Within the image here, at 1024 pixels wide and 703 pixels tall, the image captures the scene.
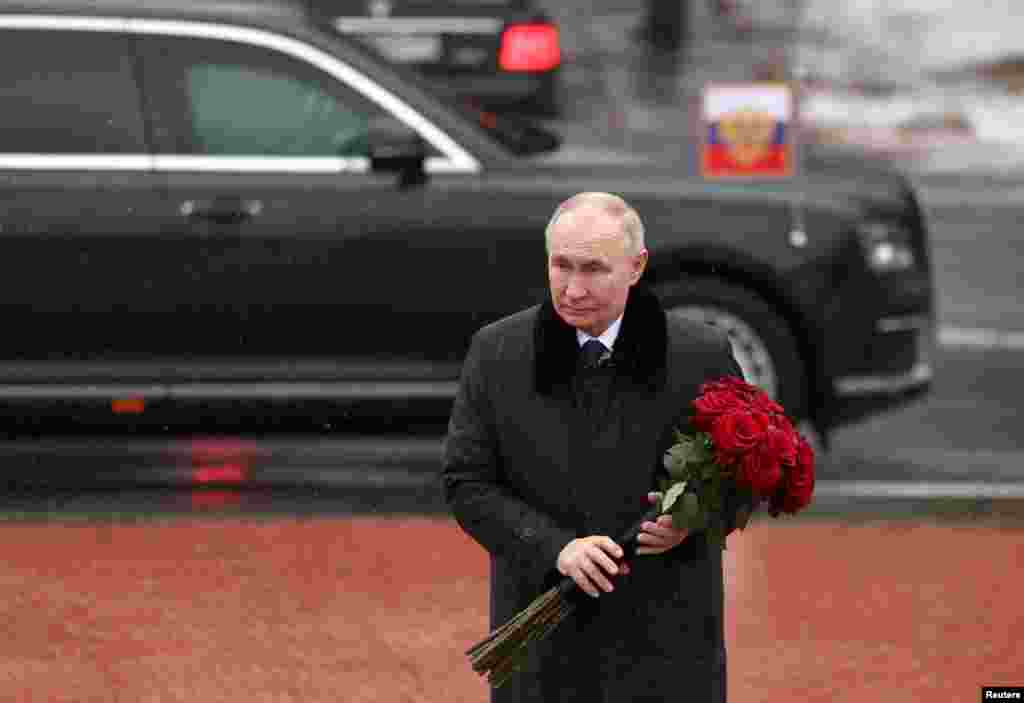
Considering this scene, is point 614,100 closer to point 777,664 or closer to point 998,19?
point 998,19

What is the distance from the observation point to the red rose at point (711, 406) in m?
4.81

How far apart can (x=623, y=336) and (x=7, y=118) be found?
19.7 ft

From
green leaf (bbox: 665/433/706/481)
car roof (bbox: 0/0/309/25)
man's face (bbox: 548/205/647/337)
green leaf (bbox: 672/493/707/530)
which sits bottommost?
car roof (bbox: 0/0/309/25)

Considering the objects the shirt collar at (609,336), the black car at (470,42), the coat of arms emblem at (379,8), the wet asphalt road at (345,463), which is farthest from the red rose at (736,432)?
the coat of arms emblem at (379,8)

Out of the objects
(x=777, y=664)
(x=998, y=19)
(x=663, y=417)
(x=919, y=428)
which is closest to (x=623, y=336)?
(x=663, y=417)

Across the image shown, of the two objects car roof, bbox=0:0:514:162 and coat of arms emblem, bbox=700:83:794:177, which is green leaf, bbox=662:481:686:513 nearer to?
car roof, bbox=0:0:514:162

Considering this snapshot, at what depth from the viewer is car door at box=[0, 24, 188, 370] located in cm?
1023

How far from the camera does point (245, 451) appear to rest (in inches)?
444

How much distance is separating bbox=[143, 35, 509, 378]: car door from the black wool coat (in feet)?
17.3

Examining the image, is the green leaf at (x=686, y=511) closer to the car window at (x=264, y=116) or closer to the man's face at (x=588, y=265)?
the man's face at (x=588, y=265)

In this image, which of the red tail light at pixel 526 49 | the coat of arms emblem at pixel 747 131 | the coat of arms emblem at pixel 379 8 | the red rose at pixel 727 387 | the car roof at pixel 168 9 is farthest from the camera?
the coat of arms emblem at pixel 379 8

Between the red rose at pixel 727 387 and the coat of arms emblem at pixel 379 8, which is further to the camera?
the coat of arms emblem at pixel 379 8

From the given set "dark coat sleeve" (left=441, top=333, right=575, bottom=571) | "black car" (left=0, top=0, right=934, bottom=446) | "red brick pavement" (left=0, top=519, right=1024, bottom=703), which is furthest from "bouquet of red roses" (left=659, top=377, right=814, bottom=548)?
"black car" (left=0, top=0, right=934, bottom=446)

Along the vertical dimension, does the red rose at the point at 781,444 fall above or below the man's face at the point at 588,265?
below
